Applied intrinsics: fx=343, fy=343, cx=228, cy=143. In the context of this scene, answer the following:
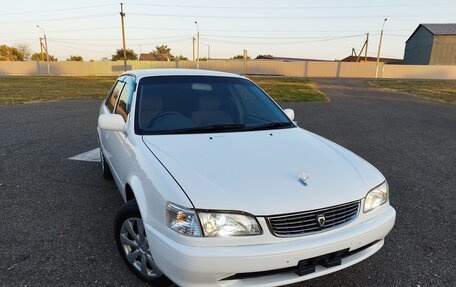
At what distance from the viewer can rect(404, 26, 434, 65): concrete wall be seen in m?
56.5

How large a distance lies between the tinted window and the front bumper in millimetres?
1581

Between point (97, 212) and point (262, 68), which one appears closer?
point (97, 212)

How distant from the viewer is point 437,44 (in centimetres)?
5519

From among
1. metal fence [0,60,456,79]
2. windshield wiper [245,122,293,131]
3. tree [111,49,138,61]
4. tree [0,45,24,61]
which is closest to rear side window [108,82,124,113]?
windshield wiper [245,122,293,131]

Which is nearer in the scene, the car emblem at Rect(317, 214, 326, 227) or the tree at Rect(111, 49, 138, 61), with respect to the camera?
the car emblem at Rect(317, 214, 326, 227)

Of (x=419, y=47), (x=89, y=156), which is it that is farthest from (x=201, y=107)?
(x=419, y=47)

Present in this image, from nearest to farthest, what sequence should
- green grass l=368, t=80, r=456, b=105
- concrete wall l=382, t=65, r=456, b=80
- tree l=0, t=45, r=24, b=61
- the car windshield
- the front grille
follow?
the front grille
the car windshield
green grass l=368, t=80, r=456, b=105
concrete wall l=382, t=65, r=456, b=80
tree l=0, t=45, r=24, b=61

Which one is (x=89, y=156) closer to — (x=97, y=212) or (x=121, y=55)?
(x=97, y=212)

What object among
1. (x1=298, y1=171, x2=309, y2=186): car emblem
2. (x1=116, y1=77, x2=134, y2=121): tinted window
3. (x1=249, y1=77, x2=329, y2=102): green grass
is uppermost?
(x1=116, y1=77, x2=134, y2=121): tinted window

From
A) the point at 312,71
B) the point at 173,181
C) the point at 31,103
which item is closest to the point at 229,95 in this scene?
the point at 173,181

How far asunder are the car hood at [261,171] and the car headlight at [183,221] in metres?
0.08

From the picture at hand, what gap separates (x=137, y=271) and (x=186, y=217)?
2.82 ft

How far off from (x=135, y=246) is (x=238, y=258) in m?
1.00

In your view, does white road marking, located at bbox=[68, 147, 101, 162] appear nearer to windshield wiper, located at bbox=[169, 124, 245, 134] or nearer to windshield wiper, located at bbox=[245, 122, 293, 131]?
windshield wiper, located at bbox=[169, 124, 245, 134]
